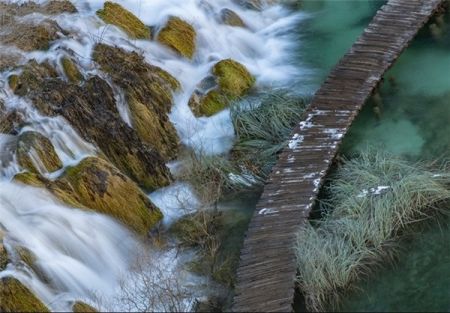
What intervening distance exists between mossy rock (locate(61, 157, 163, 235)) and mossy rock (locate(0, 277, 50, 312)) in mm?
1537

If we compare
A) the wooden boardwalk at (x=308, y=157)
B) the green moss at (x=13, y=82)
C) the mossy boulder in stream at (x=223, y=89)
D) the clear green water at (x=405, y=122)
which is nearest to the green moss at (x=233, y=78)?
the mossy boulder in stream at (x=223, y=89)

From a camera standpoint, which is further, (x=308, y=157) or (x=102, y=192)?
(x=308, y=157)

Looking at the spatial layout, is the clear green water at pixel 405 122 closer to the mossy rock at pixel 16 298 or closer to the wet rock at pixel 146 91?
the wet rock at pixel 146 91

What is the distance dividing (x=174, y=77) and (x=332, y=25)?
138 inches

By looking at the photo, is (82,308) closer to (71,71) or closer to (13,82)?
(13,82)

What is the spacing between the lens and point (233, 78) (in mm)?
11578

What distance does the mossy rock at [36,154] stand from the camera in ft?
29.9

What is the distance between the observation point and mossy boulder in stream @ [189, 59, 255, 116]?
11.3 meters

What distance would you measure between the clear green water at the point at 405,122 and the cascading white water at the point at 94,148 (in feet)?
2.31

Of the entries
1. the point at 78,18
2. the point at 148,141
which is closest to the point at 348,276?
the point at 148,141

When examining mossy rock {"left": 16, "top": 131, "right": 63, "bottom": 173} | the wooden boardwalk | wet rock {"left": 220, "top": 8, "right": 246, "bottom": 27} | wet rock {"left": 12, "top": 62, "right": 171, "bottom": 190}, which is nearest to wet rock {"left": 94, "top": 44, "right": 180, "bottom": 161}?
wet rock {"left": 12, "top": 62, "right": 171, "bottom": 190}

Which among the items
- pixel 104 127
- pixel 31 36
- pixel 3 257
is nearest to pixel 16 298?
pixel 3 257

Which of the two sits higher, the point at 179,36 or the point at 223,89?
the point at 179,36

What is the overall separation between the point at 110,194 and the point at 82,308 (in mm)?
1771
